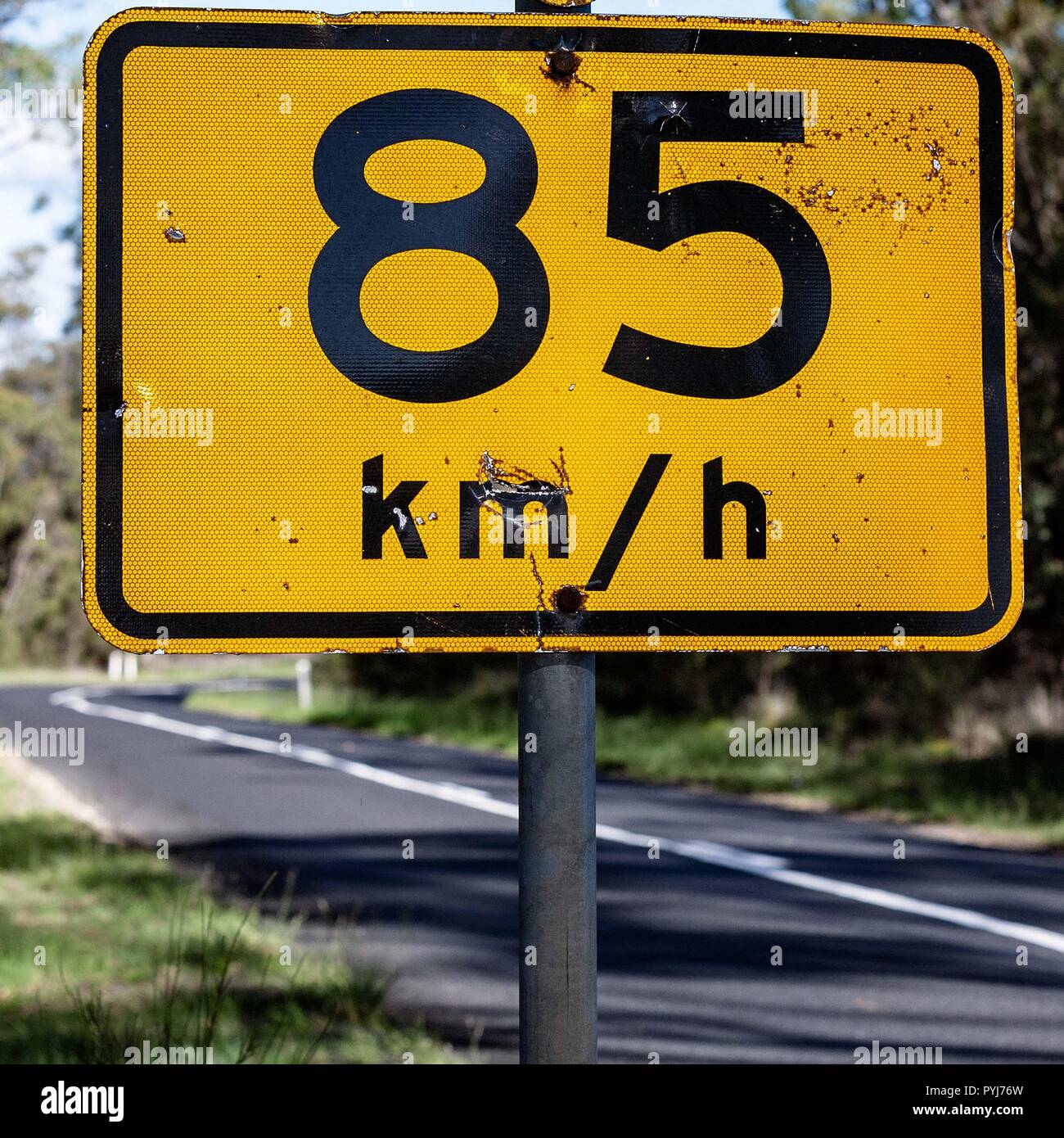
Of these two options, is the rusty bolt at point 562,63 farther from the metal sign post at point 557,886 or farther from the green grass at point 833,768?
the green grass at point 833,768

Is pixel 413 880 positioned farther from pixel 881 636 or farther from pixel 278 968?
pixel 881 636

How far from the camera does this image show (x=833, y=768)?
49.3ft

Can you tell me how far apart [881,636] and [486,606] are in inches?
19.1

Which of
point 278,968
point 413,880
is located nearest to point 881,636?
point 278,968

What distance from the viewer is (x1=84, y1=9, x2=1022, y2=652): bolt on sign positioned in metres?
1.69

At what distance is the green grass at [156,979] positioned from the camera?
407 centimetres

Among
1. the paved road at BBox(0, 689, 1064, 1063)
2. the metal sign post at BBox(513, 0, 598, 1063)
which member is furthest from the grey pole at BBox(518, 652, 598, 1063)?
the paved road at BBox(0, 689, 1064, 1063)

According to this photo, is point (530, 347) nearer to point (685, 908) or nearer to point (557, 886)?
point (557, 886)

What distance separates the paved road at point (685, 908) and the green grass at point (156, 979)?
0.48 metres

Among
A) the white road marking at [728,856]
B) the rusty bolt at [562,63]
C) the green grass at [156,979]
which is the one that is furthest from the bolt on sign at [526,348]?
the green grass at [156,979]

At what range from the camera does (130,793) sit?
1372 centimetres

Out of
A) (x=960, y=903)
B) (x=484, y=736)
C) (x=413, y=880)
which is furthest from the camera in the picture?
(x=484, y=736)

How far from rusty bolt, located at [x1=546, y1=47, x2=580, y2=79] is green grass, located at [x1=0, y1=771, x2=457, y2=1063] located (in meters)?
2.21

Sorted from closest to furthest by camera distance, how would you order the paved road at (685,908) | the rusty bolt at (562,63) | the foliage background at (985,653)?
the rusty bolt at (562,63) < the paved road at (685,908) < the foliage background at (985,653)
